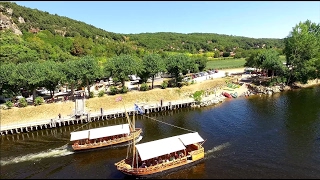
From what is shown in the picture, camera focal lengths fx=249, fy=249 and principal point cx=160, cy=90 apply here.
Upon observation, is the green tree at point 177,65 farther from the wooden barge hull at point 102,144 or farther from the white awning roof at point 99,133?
the wooden barge hull at point 102,144

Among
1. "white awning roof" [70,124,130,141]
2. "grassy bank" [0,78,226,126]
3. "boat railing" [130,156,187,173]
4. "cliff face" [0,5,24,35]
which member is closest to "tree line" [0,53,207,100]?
"grassy bank" [0,78,226,126]

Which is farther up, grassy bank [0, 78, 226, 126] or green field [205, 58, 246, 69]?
green field [205, 58, 246, 69]

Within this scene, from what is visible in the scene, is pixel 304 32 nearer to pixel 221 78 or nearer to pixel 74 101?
pixel 221 78

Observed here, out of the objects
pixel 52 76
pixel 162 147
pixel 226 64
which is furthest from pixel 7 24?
pixel 162 147

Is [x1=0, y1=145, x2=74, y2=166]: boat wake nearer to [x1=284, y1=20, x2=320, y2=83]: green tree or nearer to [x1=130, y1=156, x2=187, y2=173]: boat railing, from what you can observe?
[x1=130, y1=156, x2=187, y2=173]: boat railing

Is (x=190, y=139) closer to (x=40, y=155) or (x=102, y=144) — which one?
(x=102, y=144)

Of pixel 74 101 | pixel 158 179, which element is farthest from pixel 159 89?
pixel 158 179

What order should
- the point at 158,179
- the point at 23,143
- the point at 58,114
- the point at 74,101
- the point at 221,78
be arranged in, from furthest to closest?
the point at 221,78 < the point at 74,101 < the point at 58,114 < the point at 23,143 < the point at 158,179
